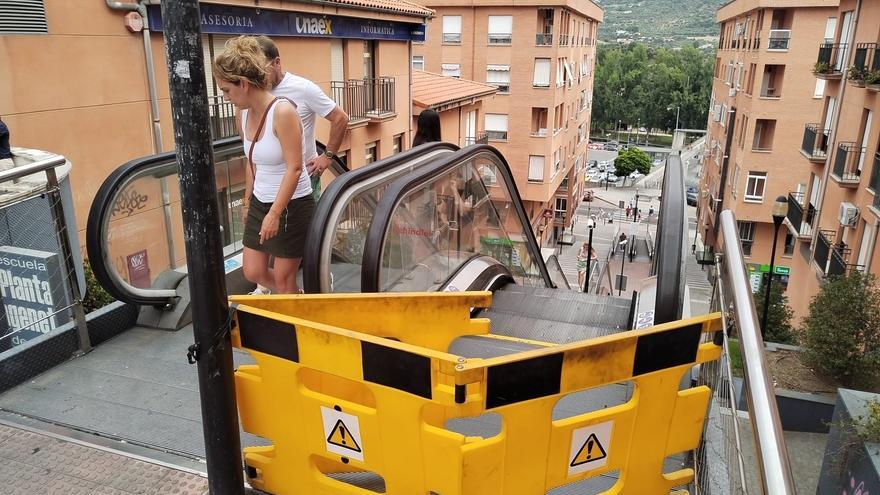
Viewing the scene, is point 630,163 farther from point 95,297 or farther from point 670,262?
point 670,262

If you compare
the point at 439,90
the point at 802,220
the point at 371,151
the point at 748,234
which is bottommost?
the point at 748,234

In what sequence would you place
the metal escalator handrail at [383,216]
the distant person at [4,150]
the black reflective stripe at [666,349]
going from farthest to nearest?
the distant person at [4,150] → the metal escalator handrail at [383,216] → the black reflective stripe at [666,349]

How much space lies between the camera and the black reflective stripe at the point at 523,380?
7.67 ft

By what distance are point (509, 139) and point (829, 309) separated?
24.0 meters

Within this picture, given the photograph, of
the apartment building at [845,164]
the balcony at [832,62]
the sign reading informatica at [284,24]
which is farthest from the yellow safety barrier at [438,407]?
the balcony at [832,62]

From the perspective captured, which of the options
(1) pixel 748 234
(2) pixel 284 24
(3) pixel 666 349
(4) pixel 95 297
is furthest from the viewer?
(1) pixel 748 234

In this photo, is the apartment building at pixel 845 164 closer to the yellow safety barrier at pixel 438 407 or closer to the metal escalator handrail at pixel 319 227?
the metal escalator handrail at pixel 319 227

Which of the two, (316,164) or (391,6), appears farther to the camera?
(391,6)

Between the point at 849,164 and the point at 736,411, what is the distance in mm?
17830

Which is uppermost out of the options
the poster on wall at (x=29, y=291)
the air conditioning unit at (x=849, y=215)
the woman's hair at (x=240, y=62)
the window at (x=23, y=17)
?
the window at (x=23, y=17)

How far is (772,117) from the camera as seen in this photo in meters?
28.9

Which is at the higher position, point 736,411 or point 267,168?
point 267,168

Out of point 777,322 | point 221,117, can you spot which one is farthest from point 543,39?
point 221,117

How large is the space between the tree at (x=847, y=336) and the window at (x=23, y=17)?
12599 millimetres
